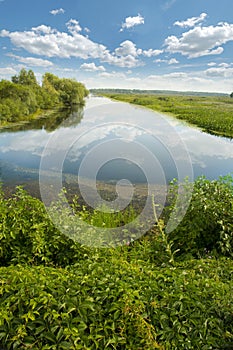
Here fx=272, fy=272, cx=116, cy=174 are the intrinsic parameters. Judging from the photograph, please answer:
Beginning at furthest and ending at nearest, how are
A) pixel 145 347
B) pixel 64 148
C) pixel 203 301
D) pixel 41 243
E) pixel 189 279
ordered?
pixel 64 148
pixel 41 243
pixel 189 279
pixel 203 301
pixel 145 347

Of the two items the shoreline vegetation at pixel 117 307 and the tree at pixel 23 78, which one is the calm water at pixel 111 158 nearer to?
the shoreline vegetation at pixel 117 307

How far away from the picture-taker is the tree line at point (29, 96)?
29625 mm

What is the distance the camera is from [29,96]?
1426 inches

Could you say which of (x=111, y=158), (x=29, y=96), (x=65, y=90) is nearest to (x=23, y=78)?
(x=65, y=90)

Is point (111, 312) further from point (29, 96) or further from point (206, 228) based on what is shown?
point (29, 96)

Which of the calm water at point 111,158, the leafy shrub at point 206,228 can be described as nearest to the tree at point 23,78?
the calm water at point 111,158

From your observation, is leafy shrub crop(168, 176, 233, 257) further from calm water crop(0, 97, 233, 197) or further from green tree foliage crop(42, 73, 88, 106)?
green tree foliage crop(42, 73, 88, 106)

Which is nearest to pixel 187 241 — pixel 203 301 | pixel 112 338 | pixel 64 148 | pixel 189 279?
pixel 189 279

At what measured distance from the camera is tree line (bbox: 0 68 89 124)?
29625 mm

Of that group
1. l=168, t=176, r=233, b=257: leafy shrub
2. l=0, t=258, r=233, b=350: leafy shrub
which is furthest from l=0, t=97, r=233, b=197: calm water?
l=0, t=258, r=233, b=350: leafy shrub

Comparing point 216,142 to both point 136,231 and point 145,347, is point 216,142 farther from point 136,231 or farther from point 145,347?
point 145,347

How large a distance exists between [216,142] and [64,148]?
11.3m

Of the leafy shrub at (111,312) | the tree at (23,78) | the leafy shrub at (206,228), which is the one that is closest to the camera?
the leafy shrub at (111,312)

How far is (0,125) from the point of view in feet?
84.2
